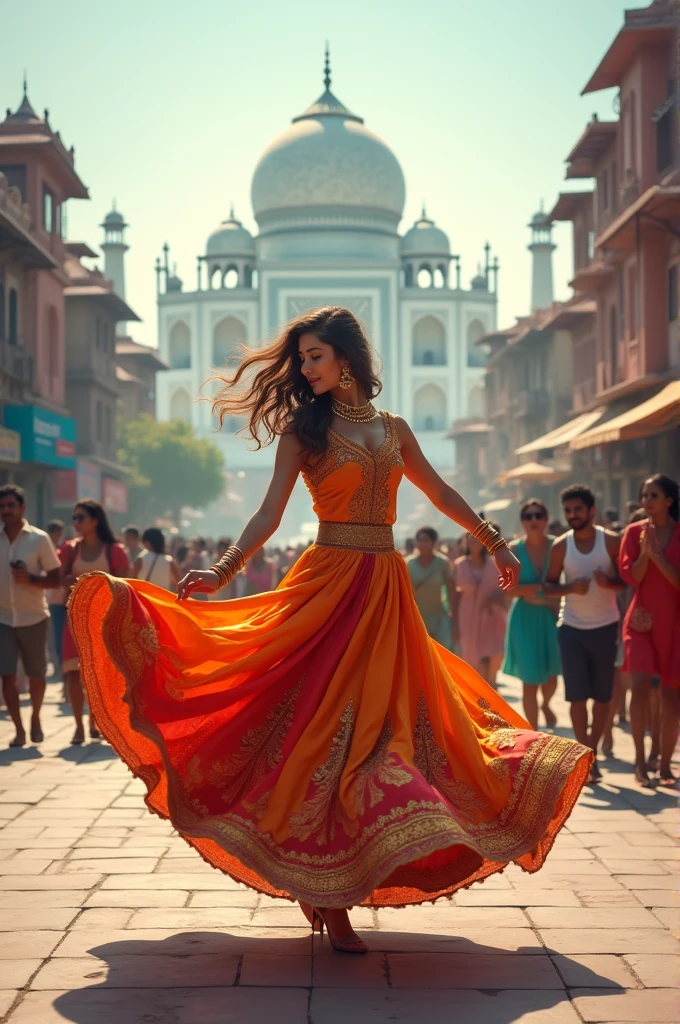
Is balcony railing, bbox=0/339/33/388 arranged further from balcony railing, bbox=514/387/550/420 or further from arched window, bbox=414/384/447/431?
arched window, bbox=414/384/447/431

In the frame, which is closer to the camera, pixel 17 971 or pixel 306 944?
pixel 17 971

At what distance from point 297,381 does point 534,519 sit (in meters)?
4.15

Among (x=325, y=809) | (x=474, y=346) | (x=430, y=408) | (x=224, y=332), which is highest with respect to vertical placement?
(x=224, y=332)

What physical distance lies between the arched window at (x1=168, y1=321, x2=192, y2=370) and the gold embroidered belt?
72.8 m

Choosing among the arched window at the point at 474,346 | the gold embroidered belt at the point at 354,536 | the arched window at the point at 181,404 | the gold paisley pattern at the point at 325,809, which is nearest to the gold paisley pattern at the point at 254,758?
the gold paisley pattern at the point at 325,809

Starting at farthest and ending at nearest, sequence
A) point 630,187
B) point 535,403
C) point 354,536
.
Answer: point 535,403 < point 630,187 < point 354,536

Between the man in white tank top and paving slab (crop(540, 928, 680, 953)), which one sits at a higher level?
the man in white tank top

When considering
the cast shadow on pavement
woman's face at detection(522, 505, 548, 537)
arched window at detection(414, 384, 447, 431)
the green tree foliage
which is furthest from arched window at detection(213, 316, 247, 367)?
the cast shadow on pavement

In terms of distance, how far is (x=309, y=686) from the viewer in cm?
429

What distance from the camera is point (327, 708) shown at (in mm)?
4207

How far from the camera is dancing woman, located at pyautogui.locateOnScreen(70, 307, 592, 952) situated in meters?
3.98

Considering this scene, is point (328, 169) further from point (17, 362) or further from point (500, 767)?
point (500, 767)

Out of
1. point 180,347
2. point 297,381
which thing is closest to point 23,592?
point 297,381

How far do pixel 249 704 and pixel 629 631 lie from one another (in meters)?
3.61
